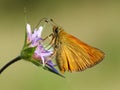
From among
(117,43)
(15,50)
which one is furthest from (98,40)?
(15,50)

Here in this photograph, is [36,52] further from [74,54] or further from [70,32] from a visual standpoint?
[70,32]

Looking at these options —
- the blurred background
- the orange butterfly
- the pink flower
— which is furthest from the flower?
the blurred background

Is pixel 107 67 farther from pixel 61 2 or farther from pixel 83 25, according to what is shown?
pixel 61 2

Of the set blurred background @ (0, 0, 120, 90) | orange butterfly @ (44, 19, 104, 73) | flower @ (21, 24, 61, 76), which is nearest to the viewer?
flower @ (21, 24, 61, 76)

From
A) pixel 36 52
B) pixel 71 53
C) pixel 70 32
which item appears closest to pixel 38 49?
pixel 36 52

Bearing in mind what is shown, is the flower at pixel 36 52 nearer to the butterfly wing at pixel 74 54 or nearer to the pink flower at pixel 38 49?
the pink flower at pixel 38 49

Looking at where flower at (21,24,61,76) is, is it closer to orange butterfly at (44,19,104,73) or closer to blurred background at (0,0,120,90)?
orange butterfly at (44,19,104,73)
